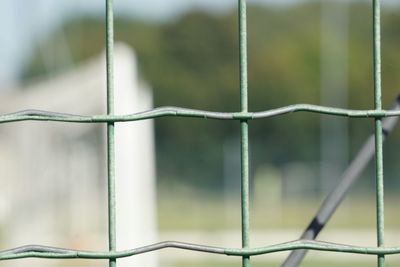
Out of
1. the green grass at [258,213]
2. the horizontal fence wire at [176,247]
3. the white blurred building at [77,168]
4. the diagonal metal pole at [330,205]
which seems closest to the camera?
the horizontal fence wire at [176,247]

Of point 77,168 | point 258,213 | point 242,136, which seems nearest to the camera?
point 242,136

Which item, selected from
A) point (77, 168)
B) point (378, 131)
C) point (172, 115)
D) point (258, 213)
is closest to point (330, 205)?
point (378, 131)

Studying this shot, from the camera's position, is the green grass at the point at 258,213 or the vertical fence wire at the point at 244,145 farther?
the green grass at the point at 258,213

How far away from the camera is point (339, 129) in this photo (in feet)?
81.5

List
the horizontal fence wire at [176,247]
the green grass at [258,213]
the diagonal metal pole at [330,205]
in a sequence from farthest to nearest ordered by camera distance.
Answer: the green grass at [258,213], the diagonal metal pole at [330,205], the horizontal fence wire at [176,247]

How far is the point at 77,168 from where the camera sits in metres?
17.7

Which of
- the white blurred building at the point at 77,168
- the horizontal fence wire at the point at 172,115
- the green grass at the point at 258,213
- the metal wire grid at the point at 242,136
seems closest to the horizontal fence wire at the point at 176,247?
the metal wire grid at the point at 242,136

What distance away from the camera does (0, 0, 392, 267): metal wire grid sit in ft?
3.55

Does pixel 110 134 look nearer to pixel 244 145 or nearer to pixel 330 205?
pixel 244 145

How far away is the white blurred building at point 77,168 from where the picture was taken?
259 inches

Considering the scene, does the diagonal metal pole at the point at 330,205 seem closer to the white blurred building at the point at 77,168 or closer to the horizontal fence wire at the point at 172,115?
the horizontal fence wire at the point at 172,115

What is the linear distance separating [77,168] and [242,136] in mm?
16782

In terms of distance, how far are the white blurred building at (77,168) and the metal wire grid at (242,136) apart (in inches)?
167

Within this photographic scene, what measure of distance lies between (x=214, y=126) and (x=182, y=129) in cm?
85
